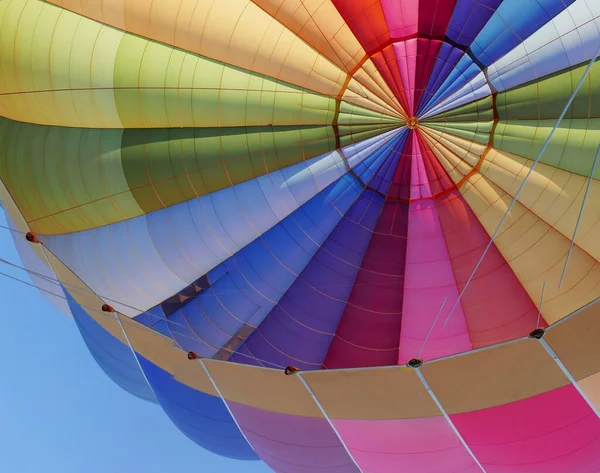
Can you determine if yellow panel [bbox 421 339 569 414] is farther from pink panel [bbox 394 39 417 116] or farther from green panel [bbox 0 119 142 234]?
green panel [bbox 0 119 142 234]

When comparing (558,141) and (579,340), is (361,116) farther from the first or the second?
(579,340)

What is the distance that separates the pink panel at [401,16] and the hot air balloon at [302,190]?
0.06 ft

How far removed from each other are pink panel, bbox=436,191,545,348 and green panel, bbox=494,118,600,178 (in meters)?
0.75

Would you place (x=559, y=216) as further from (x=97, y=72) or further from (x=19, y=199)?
(x=19, y=199)

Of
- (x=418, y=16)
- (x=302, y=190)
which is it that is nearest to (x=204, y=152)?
(x=302, y=190)

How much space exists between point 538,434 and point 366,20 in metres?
4.00

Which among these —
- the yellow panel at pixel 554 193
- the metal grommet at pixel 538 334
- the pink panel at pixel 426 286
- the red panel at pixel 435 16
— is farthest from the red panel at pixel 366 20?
the metal grommet at pixel 538 334

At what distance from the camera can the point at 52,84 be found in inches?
233

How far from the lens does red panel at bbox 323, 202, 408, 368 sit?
21.0 ft

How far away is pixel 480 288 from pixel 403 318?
0.86 m

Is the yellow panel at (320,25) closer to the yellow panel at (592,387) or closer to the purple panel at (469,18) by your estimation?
the purple panel at (469,18)

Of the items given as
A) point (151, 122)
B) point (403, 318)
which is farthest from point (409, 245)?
point (151, 122)

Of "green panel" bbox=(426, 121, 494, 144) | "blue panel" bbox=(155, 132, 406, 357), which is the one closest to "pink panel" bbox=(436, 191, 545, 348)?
"green panel" bbox=(426, 121, 494, 144)

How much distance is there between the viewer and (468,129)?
6.08m
